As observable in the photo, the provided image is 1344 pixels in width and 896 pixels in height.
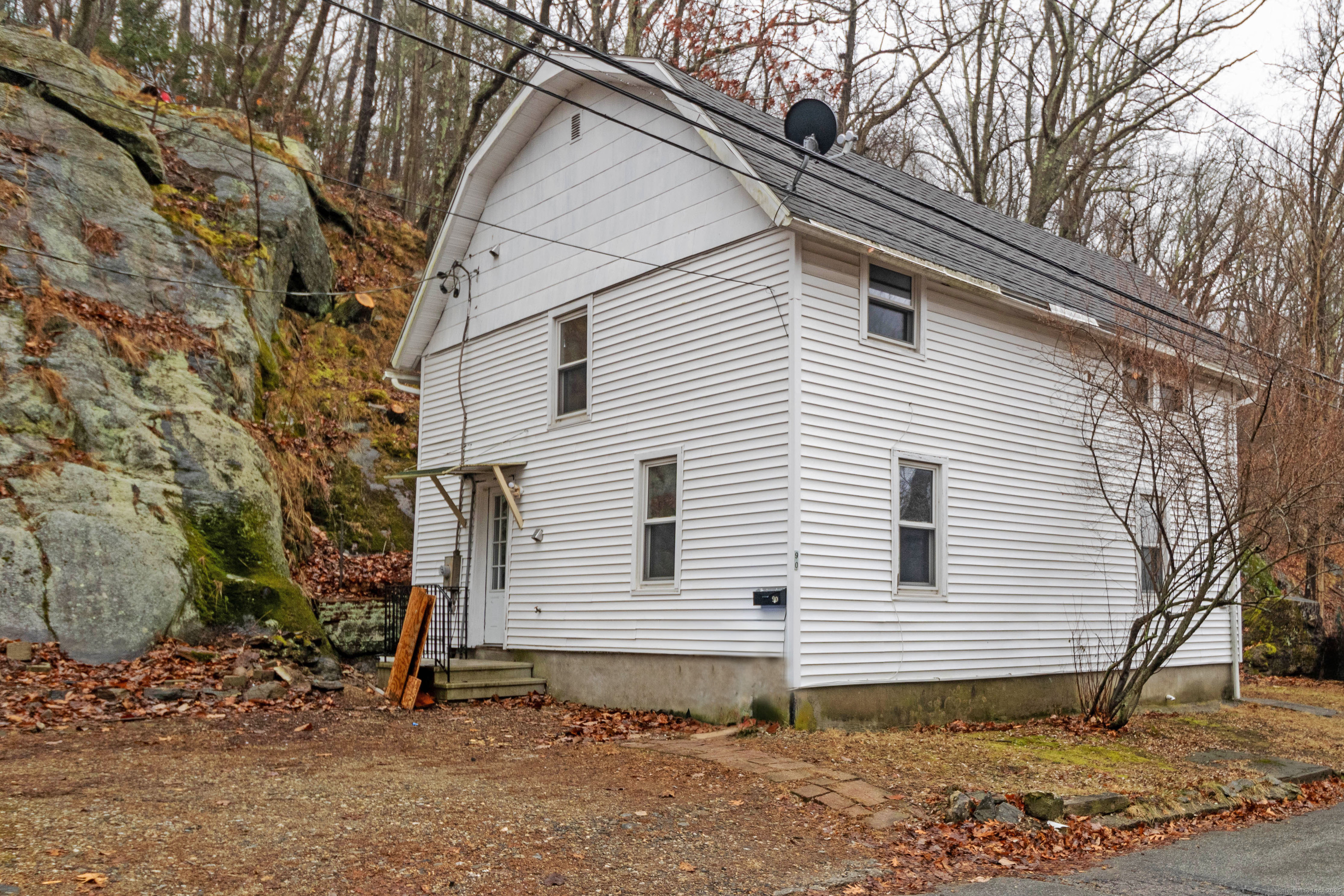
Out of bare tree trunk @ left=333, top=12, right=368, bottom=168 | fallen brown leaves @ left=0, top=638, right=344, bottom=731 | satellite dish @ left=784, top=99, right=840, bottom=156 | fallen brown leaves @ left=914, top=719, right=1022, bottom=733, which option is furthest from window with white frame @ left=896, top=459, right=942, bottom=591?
bare tree trunk @ left=333, top=12, right=368, bottom=168

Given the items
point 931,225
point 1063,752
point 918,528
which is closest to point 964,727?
point 1063,752

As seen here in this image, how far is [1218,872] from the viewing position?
6.39 metres

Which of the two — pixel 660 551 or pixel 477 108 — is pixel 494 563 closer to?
pixel 660 551

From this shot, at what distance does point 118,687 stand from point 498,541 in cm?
524

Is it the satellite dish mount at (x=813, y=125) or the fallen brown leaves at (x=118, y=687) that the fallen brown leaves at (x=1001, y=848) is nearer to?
the fallen brown leaves at (x=118, y=687)

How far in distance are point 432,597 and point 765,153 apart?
624 centimetres

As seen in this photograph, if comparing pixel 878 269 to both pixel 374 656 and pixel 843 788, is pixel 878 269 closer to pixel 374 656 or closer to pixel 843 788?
pixel 843 788

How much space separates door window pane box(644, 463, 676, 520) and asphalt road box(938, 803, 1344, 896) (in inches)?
241

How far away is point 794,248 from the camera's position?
10727 millimetres

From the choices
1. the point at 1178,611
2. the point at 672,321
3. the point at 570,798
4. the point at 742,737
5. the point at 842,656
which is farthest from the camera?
the point at 1178,611

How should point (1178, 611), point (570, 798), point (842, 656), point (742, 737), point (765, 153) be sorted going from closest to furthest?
point (570, 798) → point (742, 737) → point (842, 656) → point (765, 153) → point (1178, 611)

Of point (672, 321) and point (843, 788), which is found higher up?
point (672, 321)

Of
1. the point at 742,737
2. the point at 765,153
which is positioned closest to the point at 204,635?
the point at 742,737

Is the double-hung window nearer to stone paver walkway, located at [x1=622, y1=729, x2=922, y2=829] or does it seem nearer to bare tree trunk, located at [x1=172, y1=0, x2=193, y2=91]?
stone paver walkway, located at [x1=622, y1=729, x2=922, y2=829]
